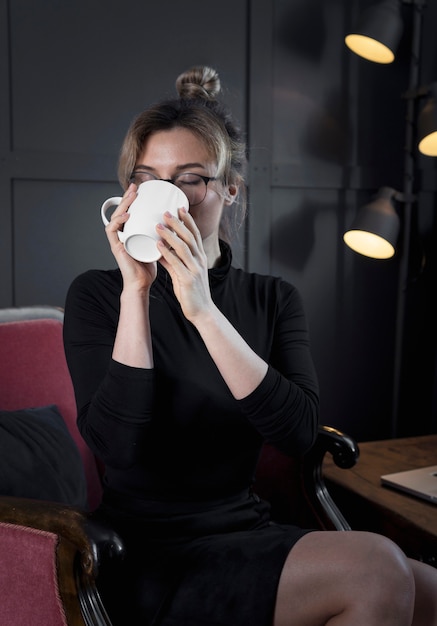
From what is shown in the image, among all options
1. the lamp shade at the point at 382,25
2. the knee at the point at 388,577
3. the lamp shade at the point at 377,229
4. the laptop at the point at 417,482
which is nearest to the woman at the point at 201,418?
the knee at the point at 388,577

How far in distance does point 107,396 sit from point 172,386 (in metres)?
0.15

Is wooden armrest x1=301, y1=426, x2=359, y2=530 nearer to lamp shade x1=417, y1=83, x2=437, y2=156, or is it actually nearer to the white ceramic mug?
the white ceramic mug

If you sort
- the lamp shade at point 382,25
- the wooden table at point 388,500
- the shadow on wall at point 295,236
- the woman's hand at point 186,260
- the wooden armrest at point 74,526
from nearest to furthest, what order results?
the wooden armrest at point 74,526 < the woman's hand at point 186,260 < the wooden table at point 388,500 < the lamp shade at point 382,25 < the shadow on wall at point 295,236

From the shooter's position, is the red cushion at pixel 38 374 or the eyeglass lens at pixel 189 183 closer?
the eyeglass lens at pixel 189 183

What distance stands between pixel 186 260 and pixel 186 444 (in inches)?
14.1

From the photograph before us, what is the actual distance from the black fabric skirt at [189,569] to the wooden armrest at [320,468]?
30 cm

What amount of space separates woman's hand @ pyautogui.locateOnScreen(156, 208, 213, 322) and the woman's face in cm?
22

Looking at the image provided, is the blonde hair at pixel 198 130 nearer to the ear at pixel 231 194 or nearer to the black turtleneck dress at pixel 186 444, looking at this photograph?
the ear at pixel 231 194

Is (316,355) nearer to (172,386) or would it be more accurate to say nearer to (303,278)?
(303,278)

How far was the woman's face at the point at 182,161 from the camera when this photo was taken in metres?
1.28

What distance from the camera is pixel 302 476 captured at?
5.20 ft

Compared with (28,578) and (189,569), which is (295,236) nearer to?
(189,569)

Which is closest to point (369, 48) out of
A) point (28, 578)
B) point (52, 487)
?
point (52, 487)

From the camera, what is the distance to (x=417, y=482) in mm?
1566
